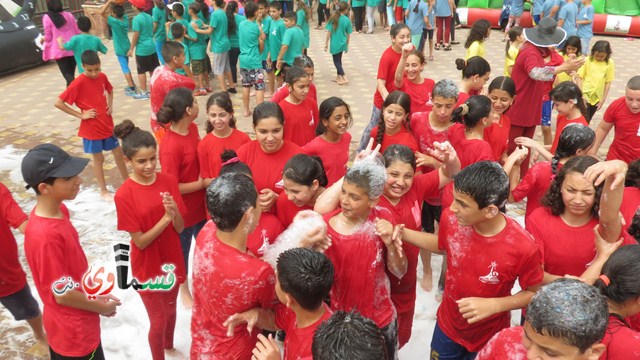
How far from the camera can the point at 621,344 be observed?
174cm

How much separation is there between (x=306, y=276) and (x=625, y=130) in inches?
146

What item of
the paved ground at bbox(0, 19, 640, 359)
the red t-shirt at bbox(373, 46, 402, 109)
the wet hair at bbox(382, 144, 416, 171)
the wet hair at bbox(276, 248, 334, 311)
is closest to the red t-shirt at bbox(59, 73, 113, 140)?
the paved ground at bbox(0, 19, 640, 359)

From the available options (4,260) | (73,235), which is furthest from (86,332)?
(4,260)

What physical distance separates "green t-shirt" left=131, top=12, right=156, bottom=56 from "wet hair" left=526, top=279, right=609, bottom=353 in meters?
8.53

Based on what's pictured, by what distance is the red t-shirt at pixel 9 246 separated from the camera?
289cm

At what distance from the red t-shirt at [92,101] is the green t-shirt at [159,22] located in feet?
13.7

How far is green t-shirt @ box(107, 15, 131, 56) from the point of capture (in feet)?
28.5

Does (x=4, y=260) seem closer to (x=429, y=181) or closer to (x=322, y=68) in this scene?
(x=429, y=181)

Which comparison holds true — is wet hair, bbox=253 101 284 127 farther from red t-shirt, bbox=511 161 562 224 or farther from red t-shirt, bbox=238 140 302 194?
red t-shirt, bbox=511 161 562 224

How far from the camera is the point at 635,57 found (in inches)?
453

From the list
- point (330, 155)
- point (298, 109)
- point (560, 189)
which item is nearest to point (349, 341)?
point (560, 189)

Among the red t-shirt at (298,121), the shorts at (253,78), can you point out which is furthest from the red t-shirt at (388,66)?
the shorts at (253,78)

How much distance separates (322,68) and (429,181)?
8.50 metres

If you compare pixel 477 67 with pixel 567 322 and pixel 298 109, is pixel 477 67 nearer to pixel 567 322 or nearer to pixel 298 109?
pixel 298 109
